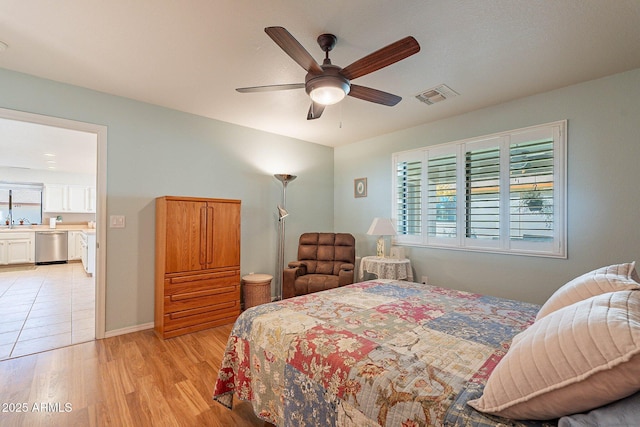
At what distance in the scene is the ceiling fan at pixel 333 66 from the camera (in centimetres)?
164

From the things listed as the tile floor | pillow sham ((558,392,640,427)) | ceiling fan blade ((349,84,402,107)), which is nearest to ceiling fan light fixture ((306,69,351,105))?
ceiling fan blade ((349,84,402,107))

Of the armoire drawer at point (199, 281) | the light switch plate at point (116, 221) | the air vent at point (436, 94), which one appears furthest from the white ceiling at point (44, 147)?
the air vent at point (436, 94)

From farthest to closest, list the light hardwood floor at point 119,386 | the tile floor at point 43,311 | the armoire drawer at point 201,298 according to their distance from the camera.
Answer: the armoire drawer at point 201,298, the tile floor at point 43,311, the light hardwood floor at point 119,386

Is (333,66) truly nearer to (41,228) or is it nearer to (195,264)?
(195,264)

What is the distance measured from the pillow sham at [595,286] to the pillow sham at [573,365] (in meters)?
0.30

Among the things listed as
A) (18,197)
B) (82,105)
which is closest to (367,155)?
(82,105)

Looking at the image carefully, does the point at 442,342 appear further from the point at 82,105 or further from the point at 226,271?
the point at 82,105

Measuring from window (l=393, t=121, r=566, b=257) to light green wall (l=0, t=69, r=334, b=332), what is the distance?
2.05m

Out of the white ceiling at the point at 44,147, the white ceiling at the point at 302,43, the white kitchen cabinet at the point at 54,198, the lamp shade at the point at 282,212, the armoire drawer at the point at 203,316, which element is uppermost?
the white ceiling at the point at 302,43

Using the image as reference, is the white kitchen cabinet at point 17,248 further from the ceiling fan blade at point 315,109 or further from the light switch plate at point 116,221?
the ceiling fan blade at point 315,109

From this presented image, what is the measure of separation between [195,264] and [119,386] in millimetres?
1352

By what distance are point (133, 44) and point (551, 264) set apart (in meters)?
4.36

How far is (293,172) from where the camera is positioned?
4.79 metres

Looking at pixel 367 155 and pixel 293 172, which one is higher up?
pixel 367 155
